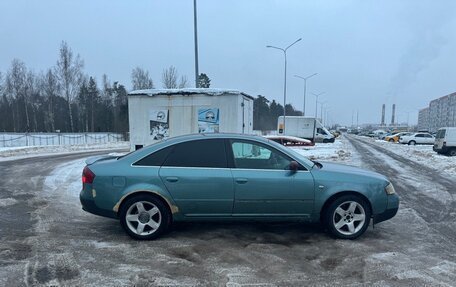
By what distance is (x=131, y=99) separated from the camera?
41.8ft

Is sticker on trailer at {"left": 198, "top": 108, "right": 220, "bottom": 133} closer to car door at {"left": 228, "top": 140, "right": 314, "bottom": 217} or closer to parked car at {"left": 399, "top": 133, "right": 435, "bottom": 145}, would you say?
car door at {"left": 228, "top": 140, "right": 314, "bottom": 217}

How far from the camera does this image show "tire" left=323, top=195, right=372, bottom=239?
5.03 metres

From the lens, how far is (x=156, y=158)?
5.05 metres

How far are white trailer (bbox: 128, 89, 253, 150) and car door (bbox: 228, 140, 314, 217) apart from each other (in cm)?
695

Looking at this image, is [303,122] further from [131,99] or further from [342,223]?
[342,223]

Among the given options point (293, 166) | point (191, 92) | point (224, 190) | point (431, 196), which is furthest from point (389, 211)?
point (191, 92)

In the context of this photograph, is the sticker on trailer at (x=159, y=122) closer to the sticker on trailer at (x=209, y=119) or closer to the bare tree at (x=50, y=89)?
the sticker on trailer at (x=209, y=119)

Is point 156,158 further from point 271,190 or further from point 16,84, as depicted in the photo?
point 16,84

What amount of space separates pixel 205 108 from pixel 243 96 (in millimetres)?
1475

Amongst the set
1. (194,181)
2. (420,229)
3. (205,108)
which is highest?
(205,108)

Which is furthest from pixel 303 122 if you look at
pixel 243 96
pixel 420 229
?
pixel 420 229

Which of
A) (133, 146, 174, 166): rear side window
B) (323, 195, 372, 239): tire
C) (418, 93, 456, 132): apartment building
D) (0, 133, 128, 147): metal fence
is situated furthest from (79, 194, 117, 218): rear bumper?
(418, 93, 456, 132): apartment building

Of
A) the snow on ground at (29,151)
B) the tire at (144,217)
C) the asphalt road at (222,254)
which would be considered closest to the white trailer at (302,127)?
the snow on ground at (29,151)

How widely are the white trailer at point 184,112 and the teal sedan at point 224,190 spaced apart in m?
6.86
